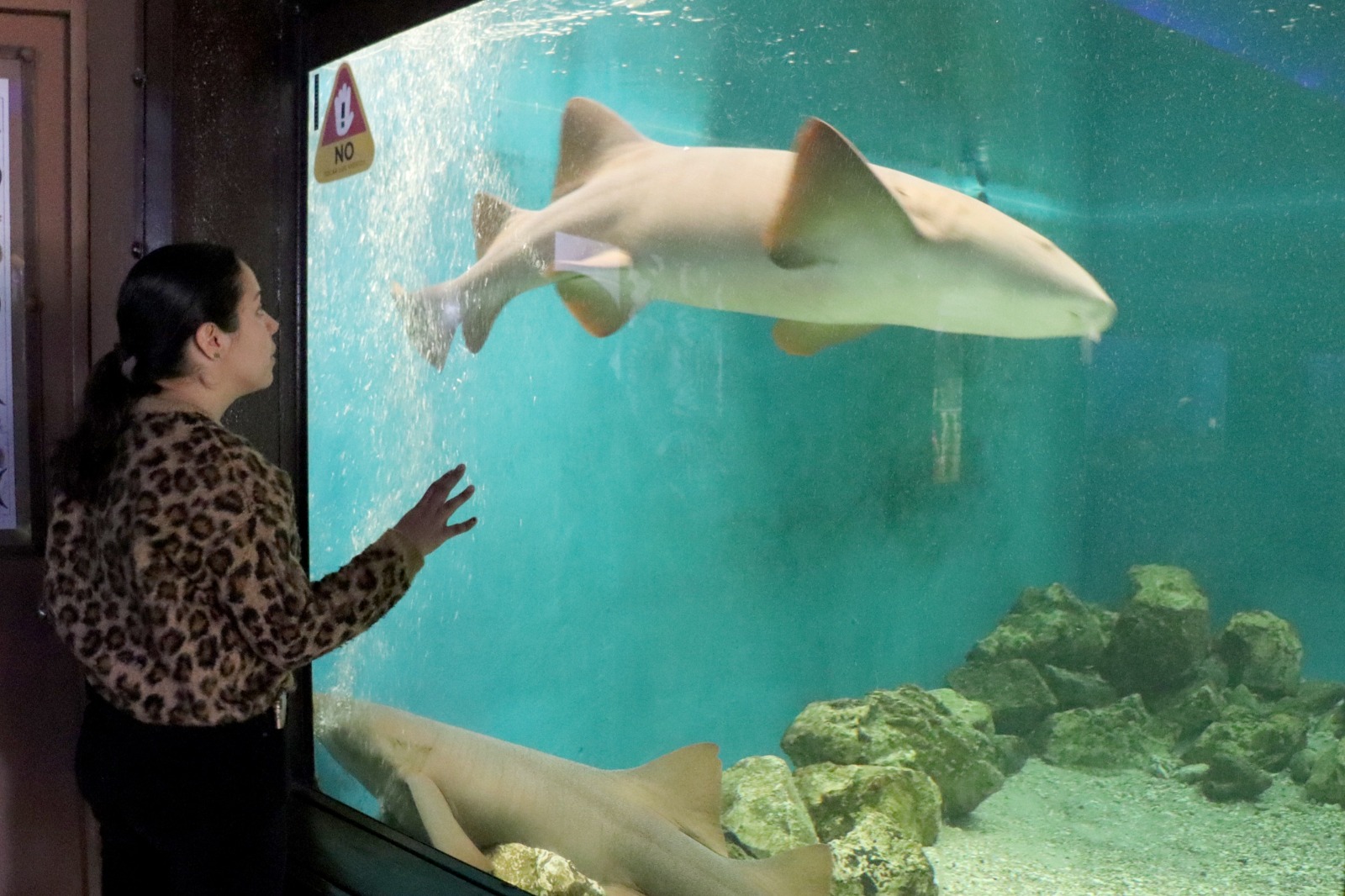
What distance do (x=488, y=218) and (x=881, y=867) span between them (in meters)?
2.02

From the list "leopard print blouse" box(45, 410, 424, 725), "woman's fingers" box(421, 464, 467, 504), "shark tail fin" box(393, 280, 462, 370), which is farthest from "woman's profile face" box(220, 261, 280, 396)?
"shark tail fin" box(393, 280, 462, 370)

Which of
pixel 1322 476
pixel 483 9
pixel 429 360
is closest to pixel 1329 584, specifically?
pixel 1322 476

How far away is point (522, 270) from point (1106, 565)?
1701 mm

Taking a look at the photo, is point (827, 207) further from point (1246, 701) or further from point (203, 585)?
point (1246, 701)

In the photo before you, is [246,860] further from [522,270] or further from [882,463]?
[882,463]

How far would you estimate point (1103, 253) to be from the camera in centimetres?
226

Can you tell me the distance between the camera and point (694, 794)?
7.16 ft

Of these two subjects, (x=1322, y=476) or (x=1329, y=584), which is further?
(x=1329, y=584)

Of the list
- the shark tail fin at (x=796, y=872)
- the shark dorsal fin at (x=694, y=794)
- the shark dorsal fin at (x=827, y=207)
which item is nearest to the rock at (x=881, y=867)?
the shark tail fin at (x=796, y=872)

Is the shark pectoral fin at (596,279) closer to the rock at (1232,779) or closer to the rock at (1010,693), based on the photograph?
the rock at (1010,693)

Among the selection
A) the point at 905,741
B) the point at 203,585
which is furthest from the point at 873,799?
the point at 203,585

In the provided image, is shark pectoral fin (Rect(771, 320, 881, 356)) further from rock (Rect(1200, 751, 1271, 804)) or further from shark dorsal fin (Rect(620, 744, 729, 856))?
rock (Rect(1200, 751, 1271, 804))

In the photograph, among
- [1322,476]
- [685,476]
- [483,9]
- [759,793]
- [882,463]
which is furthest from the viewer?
[685,476]

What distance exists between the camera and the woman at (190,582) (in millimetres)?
1503
